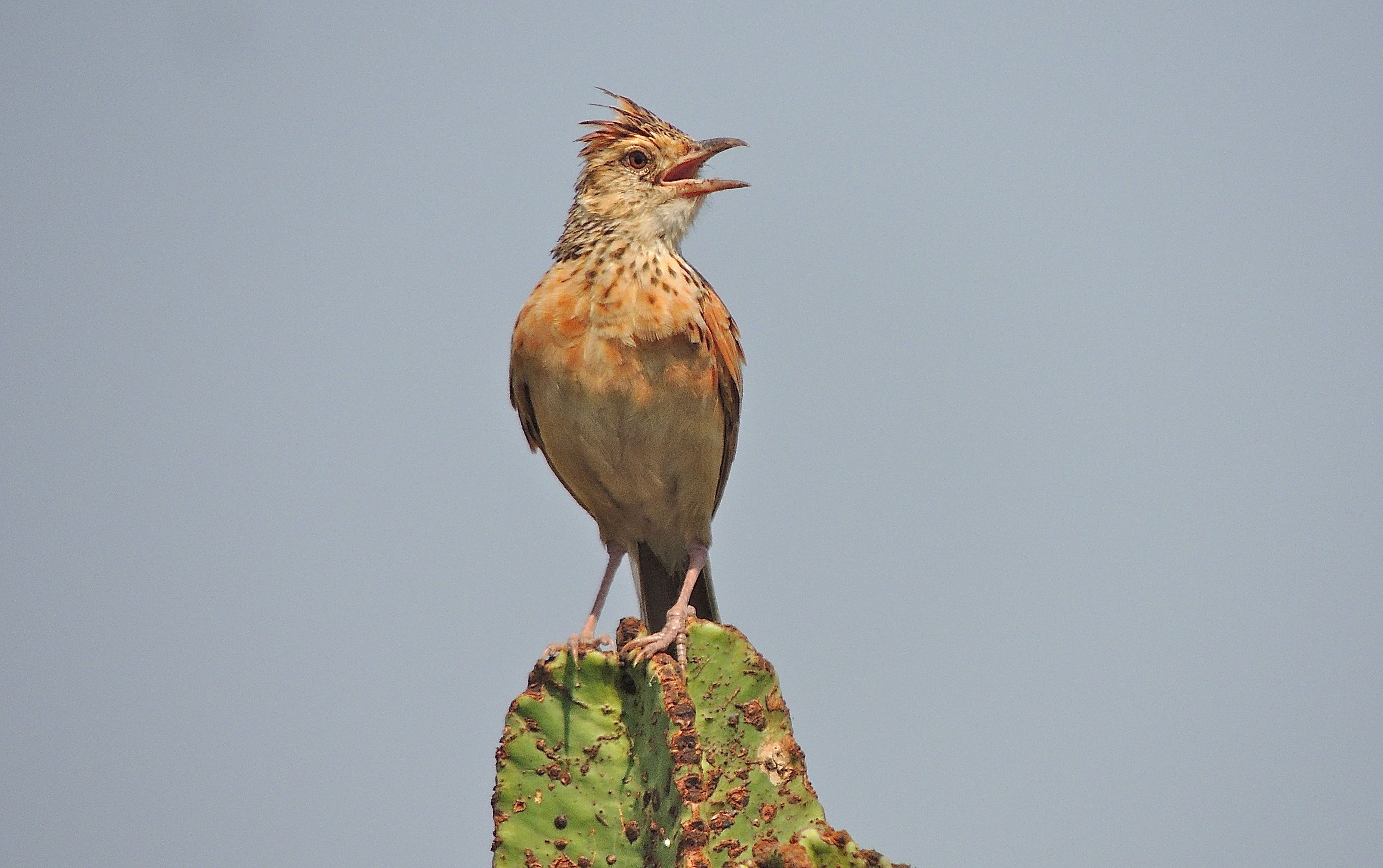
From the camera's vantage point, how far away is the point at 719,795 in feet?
13.6

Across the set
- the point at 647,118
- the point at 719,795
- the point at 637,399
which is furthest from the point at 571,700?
the point at 647,118

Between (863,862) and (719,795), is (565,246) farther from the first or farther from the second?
(863,862)

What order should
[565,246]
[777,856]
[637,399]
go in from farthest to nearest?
[565,246] → [637,399] → [777,856]

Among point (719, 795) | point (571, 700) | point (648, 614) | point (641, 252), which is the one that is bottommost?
point (719, 795)

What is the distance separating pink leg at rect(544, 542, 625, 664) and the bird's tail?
0.14 metres

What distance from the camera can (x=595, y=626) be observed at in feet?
19.6

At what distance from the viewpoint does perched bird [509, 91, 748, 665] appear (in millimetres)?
5922

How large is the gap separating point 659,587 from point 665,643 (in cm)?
208

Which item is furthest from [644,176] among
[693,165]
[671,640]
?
[671,640]

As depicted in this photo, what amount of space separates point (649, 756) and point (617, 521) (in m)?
2.48

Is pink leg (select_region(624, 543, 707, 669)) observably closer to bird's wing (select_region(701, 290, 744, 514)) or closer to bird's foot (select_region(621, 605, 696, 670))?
bird's foot (select_region(621, 605, 696, 670))

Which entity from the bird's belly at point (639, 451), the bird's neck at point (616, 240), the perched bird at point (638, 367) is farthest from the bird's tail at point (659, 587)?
the bird's neck at point (616, 240)

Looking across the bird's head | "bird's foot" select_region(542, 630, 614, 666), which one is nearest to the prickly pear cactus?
"bird's foot" select_region(542, 630, 614, 666)

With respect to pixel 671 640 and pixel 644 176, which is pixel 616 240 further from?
pixel 671 640
